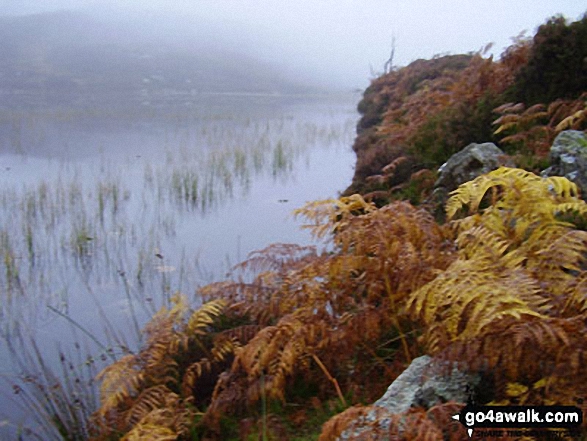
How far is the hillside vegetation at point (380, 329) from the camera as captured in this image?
8.63ft

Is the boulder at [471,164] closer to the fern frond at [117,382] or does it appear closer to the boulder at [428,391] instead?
the boulder at [428,391]

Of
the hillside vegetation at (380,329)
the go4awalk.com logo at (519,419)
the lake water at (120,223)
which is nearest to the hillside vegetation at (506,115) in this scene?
the lake water at (120,223)

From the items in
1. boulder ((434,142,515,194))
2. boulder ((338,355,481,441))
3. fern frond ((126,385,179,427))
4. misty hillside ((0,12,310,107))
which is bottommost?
fern frond ((126,385,179,427))

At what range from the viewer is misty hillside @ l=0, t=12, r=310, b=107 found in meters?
47.8

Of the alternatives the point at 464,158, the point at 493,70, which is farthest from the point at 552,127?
the point at 493,70

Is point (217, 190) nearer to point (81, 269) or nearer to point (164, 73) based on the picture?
point (81, 269)

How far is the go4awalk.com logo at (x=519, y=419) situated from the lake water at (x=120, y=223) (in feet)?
8.79

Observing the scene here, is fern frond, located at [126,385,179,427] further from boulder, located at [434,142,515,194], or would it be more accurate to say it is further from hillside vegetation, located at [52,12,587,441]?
boulder, located at [434,142,515,194]

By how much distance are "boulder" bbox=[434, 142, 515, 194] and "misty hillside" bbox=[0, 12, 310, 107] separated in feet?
106

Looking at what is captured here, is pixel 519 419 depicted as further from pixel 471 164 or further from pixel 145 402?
pixel 471 164

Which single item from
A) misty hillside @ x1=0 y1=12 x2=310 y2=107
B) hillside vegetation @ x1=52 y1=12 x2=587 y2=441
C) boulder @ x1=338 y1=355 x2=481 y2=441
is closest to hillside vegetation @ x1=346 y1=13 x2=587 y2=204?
hillside vegetation @ x1=52 y1=12 x2=587 y2=441

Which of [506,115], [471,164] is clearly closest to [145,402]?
[471,164]

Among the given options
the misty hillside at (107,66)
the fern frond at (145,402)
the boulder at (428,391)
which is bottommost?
the fern frond at (145,402)

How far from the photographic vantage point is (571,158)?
15.6 ft
